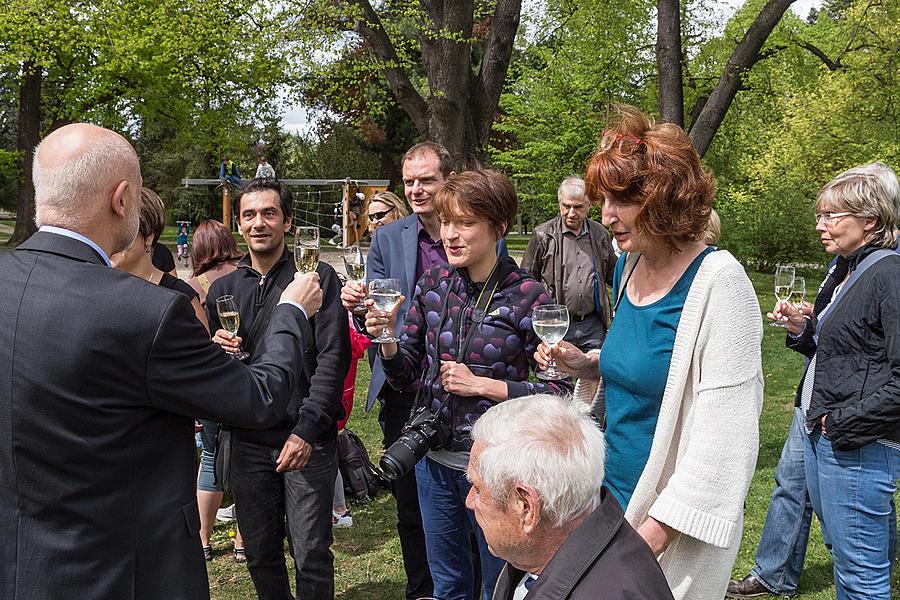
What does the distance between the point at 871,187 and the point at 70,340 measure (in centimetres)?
332

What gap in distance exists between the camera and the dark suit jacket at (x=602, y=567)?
5.67ft

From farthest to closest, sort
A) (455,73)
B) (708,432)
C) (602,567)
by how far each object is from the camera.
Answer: (455,73)
(708,432)
(602,567)

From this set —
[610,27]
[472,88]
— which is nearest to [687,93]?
[610,27]

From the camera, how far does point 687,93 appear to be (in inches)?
758

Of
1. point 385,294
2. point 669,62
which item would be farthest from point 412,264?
point 669,62

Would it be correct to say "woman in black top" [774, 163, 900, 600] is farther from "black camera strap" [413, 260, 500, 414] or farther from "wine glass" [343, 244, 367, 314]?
"wine glass" [343, 244, 367, 314]

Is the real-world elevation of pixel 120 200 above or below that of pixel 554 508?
above

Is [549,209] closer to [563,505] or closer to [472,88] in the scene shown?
[472,88]

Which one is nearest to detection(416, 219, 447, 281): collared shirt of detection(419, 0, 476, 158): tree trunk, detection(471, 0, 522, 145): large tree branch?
detection(419, 0, 476, 158): tree trunk

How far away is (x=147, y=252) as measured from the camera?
4.09 meters

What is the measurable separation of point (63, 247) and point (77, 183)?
180mm

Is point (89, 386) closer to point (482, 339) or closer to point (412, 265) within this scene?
point (482, 339)

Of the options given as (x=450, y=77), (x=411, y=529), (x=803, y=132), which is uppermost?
(x=803, y=132)

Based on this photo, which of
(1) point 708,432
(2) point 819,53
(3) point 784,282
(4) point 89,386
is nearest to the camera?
(4) point 89,386
